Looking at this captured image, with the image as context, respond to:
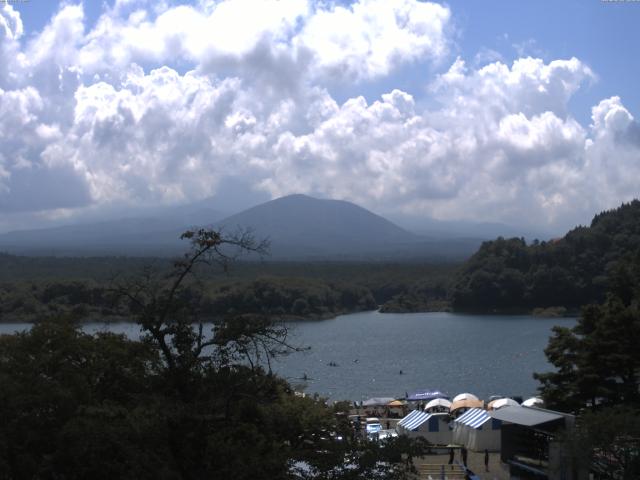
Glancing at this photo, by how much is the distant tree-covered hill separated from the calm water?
14.0 feet

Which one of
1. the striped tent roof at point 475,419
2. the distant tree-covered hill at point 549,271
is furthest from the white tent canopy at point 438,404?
the distant tree-covered hill at point 549,271

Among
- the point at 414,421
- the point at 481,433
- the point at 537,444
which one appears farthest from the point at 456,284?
the point at 537,444

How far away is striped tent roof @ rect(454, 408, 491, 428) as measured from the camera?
1634 centimetres

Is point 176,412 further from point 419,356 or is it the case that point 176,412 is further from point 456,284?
point 456,284

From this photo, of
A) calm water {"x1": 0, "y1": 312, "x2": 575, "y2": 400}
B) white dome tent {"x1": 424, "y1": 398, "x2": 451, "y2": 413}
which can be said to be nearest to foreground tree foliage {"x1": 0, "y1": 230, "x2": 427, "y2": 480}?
calm water {"x1": 0, "y1": 312, "x2": 575, "y2": 400}

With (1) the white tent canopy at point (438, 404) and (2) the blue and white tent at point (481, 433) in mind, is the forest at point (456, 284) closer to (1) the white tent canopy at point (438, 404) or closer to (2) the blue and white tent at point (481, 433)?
(1) the white tent canopy at point (438, 404)

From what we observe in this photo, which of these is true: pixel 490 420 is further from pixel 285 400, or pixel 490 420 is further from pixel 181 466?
pixel 181 466

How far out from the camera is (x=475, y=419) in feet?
54.7

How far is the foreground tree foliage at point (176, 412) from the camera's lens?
6035 millimetres

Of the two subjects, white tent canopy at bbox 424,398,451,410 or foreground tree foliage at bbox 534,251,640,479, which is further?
white tent canopy at bbox 424,398,451,410

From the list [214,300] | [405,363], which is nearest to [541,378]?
[405,363]

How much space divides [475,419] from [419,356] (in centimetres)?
2191

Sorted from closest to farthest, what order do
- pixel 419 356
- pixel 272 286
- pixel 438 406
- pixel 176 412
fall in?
pixel 176 412
pixel 438 406
pixel 419 356
pixel 272 286

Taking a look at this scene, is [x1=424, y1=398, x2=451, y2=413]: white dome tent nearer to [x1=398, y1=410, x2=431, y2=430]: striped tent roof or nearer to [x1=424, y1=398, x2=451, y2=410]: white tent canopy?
[x1=424, y1=398, x2=451, y2=410]: white tent canopy
